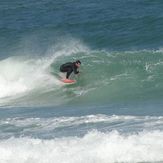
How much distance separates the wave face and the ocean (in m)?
0.03

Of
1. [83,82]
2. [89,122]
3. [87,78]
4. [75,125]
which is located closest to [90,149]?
[75,125]

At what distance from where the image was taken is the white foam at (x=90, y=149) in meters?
14.5

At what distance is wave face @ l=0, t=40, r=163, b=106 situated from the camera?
22.6m

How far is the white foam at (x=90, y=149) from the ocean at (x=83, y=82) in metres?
0.02

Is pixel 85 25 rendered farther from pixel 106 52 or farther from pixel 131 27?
pixel 106 52

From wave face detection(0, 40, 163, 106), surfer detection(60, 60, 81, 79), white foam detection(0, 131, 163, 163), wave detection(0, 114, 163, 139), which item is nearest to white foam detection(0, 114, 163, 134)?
wave detection(0, 114, 163, 139)

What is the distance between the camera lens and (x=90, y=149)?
14875mm

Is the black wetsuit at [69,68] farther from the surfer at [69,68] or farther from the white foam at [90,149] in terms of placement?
the white foam at [90,149]

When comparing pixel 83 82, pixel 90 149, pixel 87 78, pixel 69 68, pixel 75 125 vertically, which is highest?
pixel 69 68

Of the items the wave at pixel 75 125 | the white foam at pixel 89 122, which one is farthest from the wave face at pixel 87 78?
the wave at pixel 75 125

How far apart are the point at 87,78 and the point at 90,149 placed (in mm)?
9926

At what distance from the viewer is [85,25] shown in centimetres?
3303

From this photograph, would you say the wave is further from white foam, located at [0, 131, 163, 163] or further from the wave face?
the wave face

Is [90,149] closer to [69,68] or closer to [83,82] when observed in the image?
[83,82]
